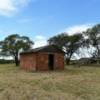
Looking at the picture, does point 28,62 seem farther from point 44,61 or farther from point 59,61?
point 59,61

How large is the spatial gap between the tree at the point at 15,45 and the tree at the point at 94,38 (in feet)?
38.2

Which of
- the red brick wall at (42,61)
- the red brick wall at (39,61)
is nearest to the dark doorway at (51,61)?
the red brick wall at (39,61)

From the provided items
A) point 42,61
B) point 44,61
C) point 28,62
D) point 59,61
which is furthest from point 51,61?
point 28,62

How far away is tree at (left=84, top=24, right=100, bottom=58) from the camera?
43.7 metres

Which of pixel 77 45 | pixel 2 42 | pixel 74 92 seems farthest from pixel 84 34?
pixel 74 92

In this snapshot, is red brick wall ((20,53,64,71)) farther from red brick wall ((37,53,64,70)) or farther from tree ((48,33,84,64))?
tree ((48,33,84,64))

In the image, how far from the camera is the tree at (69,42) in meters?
44.2

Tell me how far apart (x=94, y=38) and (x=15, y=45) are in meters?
15.8

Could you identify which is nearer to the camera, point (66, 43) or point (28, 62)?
point (28, 62)

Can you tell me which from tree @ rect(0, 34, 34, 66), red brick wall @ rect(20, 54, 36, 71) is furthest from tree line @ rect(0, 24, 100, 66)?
red brick wall @ rect(20, 54, 36, 71)

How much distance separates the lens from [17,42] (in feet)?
138

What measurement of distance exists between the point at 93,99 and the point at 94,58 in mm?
38634

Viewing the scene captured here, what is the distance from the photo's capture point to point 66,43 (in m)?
44.6

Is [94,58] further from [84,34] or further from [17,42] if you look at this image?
[17,42]
